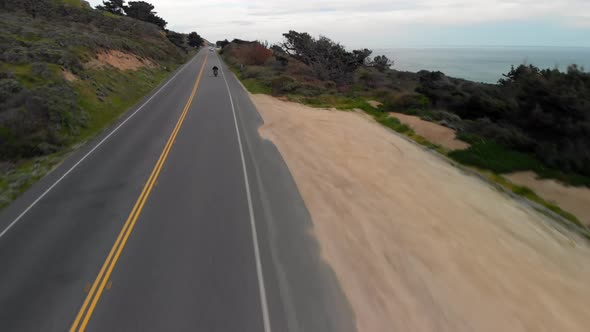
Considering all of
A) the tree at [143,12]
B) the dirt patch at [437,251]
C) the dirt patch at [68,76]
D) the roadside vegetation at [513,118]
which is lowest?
the dirt patch at [437,251]

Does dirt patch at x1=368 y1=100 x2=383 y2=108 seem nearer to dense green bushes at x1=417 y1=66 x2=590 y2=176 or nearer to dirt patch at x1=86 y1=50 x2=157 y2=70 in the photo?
dense green bushes at x1=417 y1=66 x2=590 y2=176

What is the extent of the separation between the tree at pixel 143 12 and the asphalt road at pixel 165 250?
349 ft

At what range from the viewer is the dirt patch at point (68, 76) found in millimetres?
24163

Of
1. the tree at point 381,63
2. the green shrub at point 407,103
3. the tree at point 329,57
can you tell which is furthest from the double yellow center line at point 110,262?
the tree at point 381,63

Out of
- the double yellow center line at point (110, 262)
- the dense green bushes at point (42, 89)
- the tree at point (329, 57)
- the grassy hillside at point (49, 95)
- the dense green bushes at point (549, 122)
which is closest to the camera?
the double yellow center line at point (110, 262)

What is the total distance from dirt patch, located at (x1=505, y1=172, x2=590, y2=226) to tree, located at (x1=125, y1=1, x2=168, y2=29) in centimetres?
11441

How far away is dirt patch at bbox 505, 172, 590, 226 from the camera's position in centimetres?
1055

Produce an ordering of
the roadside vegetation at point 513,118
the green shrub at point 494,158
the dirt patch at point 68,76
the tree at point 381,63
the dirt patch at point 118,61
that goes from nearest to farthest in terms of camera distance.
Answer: the roadside vegetation at point 513,118 → the green shrub at point 494,158 → the dirt patch at point 68,76 → the dirt patch at point 118,61 → the tree at point 381,63

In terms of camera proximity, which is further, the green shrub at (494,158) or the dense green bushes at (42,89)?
the dense green bushes at (42,89)

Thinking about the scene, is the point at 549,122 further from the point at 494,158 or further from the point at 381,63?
the point at 381,63

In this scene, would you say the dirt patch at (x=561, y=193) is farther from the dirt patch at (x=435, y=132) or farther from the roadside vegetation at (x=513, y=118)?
the dirt patch at (x=435, y=132)

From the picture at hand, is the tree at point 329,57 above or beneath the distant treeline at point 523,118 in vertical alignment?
above

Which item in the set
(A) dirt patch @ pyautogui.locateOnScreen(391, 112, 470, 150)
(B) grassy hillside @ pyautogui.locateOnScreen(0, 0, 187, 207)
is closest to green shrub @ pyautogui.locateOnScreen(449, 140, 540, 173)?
(A) dirt patch @ pyautogui.locateOnScreen(391, 112, 470, 150)

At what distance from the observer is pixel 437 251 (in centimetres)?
838
